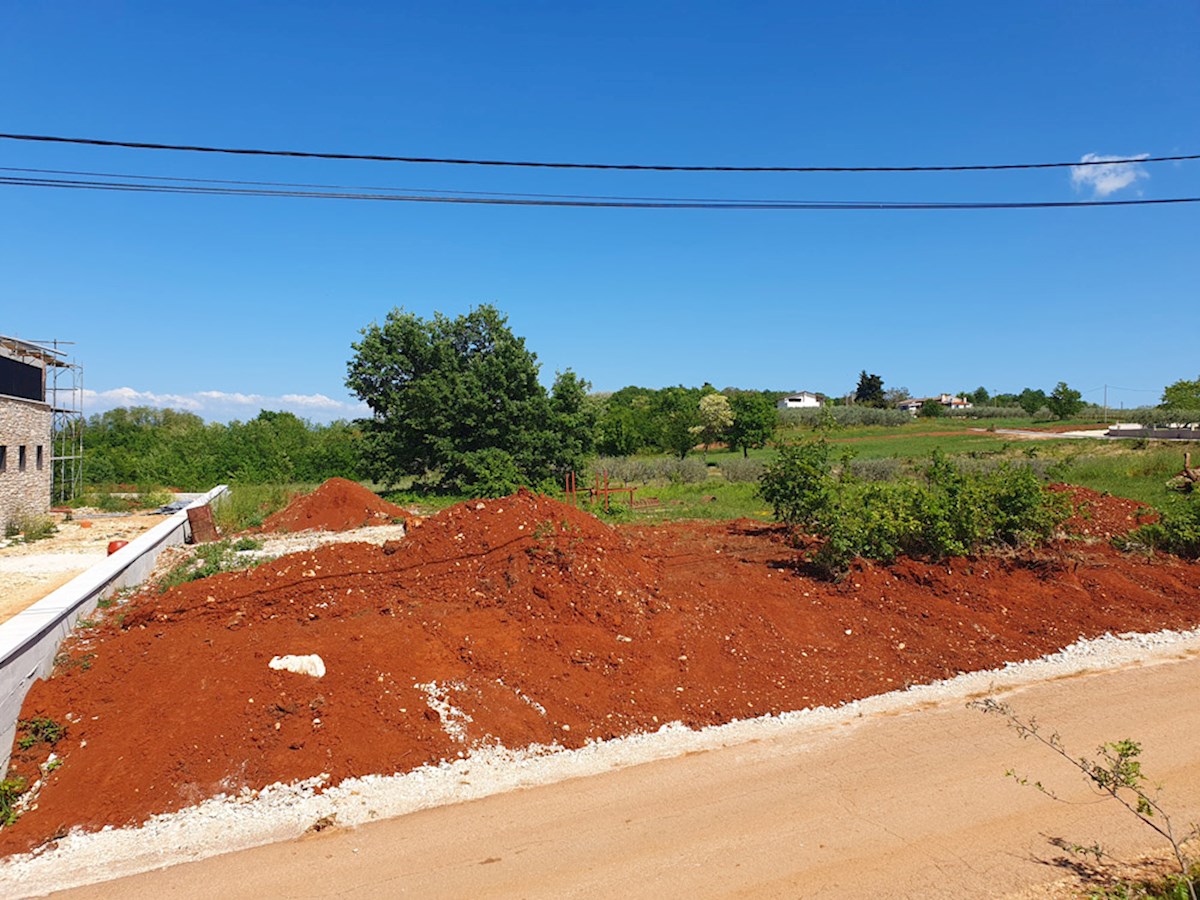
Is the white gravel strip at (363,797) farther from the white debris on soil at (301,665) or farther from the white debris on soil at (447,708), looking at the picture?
the white debris on soil at (301,665)

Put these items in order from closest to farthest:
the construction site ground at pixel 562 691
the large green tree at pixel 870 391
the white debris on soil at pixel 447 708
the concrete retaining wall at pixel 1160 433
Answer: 1. the construction site ground at pixel 562 691
2. the white debris on soil at pixel 447 708
3. the concrete retaining wall at pixel 1160 433
4. the large green tree at pixel 870 391

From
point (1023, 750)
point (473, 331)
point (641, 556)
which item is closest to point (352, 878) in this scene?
point (1023, 750)

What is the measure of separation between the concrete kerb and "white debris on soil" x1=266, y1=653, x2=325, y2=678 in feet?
5.83

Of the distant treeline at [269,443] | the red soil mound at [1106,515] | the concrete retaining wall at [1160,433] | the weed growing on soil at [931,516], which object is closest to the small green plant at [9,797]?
the weed growing on soil at [931,516]

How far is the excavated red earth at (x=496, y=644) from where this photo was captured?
5.42 m

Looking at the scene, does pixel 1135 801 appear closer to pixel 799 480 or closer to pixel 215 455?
pixel 799 480

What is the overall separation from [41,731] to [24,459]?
64.8 feet

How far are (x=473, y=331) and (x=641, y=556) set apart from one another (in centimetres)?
2007

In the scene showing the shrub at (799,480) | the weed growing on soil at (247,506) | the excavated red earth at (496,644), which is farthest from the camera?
the weed growing on soil at (247,506)

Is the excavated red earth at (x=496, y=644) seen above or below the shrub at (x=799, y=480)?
below

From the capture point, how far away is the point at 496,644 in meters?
7.07

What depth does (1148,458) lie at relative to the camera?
24375 millimetres

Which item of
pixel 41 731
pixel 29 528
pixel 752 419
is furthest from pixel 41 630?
pixel 752 419

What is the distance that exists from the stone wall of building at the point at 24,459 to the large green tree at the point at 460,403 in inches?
400
